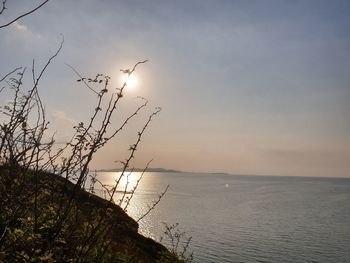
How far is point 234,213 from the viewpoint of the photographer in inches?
4469

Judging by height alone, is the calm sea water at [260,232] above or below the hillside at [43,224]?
below

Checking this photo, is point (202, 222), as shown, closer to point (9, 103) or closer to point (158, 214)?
point (158, 214)

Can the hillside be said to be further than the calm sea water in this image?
No

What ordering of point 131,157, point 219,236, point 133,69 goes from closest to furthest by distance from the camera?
1. point 133,69
2. point 131,157
3. point 219,236

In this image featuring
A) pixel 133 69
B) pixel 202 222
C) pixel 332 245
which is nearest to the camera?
pixel 133 69

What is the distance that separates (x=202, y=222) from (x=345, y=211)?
48781mm

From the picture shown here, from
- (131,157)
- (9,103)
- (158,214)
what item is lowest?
(158,214)

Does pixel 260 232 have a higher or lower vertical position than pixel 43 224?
lower

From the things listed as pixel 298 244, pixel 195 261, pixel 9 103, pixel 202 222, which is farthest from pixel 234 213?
pixel 9 103

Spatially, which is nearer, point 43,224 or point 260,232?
point 43,224

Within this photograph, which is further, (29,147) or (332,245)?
(332,245)

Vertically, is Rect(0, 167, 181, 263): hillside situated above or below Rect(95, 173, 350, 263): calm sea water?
above

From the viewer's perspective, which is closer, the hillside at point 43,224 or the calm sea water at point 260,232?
the hillside at point 43,224

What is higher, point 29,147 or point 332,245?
point 29,147
